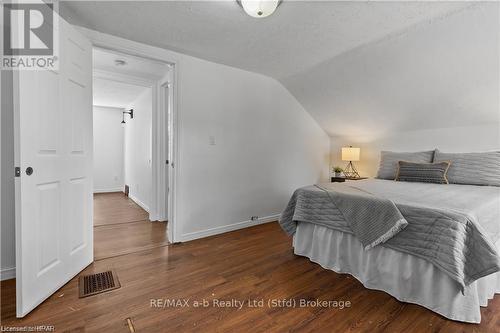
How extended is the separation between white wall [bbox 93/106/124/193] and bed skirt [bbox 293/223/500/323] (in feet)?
18.5

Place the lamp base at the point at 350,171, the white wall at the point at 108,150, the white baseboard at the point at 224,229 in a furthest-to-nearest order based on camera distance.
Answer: the white wall at the point at 108,150 → the lamp base at the point at 350,171 → the white baseboard at the point at 224,229

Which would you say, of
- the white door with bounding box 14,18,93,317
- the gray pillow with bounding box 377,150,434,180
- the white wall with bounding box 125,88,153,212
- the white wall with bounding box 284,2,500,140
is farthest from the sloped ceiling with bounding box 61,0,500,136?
the white wall with bounding box 125,88,153,212

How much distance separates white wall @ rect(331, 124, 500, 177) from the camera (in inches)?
119

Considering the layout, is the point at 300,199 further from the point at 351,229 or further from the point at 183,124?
the point at 183,124

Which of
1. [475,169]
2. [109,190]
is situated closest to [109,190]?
[109,190]

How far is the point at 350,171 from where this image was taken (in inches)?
176

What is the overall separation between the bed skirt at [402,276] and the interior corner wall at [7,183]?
2592mm

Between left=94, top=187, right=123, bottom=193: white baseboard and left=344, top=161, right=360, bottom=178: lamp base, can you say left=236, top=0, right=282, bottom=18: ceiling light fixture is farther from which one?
left=94, top=187, right=123, bottom=193: white baseboard

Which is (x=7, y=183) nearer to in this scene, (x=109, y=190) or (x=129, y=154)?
(x=129, y=154)

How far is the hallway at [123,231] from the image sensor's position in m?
2.60

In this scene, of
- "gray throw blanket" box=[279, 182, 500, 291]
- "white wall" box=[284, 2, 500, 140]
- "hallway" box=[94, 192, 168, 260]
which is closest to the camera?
"gray throw blanket" box=[279, 182, 500, 291]

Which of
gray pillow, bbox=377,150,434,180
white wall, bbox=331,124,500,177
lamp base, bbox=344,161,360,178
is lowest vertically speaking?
lamp base, bbox=344,161,360,178

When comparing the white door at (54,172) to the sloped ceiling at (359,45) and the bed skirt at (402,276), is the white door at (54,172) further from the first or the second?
the bed skirt at (402,276)

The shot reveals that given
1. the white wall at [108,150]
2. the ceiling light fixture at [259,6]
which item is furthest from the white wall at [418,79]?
the white wall at [108,150]
